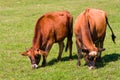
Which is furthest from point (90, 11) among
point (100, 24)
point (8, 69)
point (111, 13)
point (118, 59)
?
point (111, 13)

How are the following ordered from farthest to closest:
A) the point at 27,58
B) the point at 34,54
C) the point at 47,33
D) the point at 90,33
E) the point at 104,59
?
1. the point at 27,58
2. the point at 104,59
3. the point at 47,33
4. the point at 90,33
5. the point at 34,54

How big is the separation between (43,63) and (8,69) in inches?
49.3

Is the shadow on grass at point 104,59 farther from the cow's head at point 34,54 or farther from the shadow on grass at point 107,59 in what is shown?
the cow's head at point 34,54

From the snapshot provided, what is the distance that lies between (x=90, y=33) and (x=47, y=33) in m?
1.57

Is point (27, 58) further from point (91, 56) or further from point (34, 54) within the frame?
point (91, 56)

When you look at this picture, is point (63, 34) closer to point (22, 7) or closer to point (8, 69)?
point (8, 69)

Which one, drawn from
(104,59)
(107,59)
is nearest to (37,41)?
(104,59)

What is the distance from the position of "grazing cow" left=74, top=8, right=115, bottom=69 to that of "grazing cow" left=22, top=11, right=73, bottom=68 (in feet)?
3.02

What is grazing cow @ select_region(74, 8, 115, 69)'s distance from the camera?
475 inches

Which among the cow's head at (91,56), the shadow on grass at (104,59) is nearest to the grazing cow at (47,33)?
the shadow on grass at (104,59)

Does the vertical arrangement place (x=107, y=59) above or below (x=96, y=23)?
below

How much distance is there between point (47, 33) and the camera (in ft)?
43.1

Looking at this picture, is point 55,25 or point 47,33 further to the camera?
point 55,25

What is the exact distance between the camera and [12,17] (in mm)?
27781
